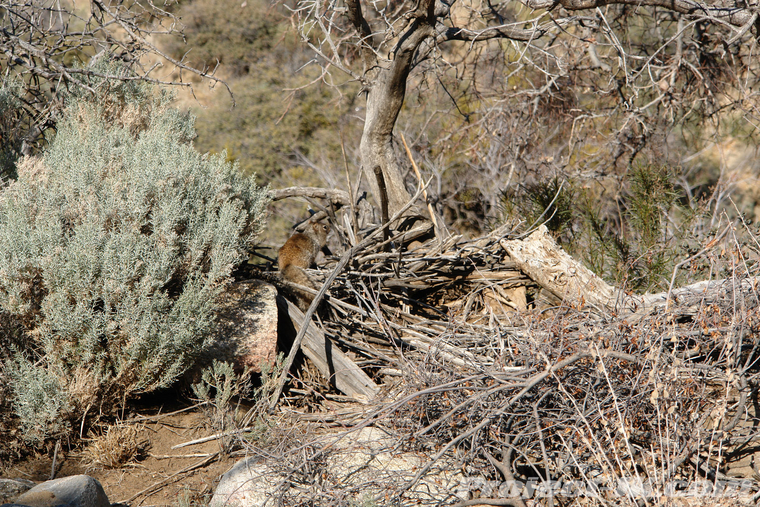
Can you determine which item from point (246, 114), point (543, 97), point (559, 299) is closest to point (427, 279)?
point (559, 299)

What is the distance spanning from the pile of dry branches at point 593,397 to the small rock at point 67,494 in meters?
1.05

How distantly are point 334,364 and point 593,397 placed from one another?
1.83m

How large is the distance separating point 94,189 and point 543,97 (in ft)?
17.2

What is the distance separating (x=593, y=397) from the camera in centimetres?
300

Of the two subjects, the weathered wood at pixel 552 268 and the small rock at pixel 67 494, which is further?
the weathered wood at pixel 552 268

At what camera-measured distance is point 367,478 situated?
3084 mm

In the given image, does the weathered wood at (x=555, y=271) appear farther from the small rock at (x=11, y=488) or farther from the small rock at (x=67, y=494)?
the small rock at (x=11, y=488)

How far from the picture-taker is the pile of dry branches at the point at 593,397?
2857mm

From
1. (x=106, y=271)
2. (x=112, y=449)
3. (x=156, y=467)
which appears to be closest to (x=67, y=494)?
(x=112, y=449)

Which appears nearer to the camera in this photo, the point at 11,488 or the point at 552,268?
the point at 11,488

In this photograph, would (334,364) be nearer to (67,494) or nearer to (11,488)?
(67,494)

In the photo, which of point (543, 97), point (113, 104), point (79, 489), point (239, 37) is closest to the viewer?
point (79, 489)

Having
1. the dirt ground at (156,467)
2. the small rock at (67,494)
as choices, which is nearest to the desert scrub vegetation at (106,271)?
the dirt ground at (156,467)

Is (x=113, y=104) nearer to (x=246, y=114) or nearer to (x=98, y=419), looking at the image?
(x=98, y=419)
